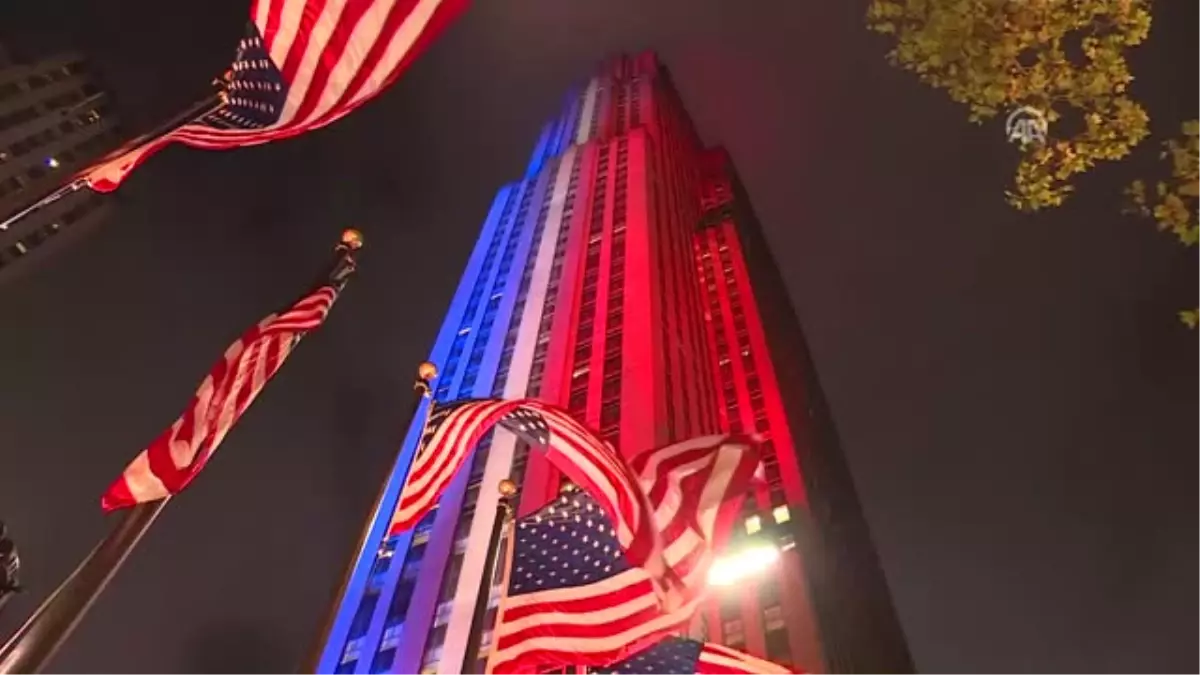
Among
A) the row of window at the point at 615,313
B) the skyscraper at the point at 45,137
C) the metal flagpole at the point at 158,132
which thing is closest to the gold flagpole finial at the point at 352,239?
the metal flagpole at the point at 158,132

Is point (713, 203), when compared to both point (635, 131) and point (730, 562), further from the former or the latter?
point (730, 562)

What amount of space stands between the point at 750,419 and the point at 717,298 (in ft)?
74.0

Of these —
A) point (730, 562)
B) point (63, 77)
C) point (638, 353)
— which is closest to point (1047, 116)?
point (730, 562)

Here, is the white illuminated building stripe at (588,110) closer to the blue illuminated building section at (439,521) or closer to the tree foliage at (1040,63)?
the blue illuminated building section at (439,521)

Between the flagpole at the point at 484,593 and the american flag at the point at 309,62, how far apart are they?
5.42m

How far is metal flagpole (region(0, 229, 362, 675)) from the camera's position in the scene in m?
6.95

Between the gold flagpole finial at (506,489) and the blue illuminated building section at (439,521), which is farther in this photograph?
the blue illuminated building section at (439,521)

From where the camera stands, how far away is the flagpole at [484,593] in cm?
1163

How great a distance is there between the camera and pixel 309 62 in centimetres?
1084

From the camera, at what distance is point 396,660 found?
44.9 meters

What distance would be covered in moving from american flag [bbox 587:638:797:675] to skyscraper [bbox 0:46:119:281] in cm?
6841

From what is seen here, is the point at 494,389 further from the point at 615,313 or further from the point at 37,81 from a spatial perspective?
the point at 37,81

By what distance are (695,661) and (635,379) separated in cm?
4765

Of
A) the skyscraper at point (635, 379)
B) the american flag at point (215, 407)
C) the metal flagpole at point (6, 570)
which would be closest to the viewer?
the american flag at point (215, 407)
